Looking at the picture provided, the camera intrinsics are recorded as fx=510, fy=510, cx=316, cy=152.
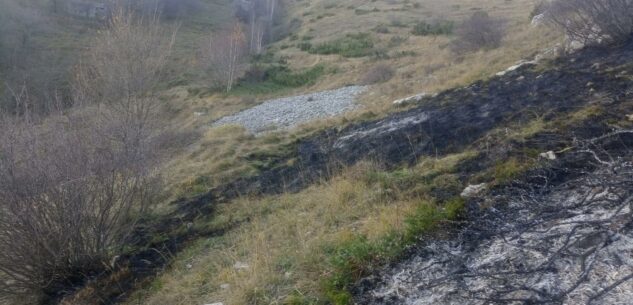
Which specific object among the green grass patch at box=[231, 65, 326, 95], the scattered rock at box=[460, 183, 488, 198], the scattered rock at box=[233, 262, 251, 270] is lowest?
the green grass patch at box=[231, 65, 326, 95]

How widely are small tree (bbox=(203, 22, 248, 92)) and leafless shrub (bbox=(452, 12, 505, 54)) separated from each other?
37.4ft

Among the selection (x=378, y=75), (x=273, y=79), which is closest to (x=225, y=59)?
(x=273, y=79)

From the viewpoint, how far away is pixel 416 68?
14875 mm

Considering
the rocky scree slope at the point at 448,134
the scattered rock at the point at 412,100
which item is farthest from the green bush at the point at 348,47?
the rocky scree slope at the point at 448,134

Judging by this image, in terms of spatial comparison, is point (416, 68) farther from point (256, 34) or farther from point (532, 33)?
point (256, 34)

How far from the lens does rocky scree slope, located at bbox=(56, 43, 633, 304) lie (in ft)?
16.3

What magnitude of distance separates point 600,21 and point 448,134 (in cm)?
325

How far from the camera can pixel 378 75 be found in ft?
52.5

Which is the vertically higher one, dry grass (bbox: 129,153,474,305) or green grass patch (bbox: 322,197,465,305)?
green grass patch (bbox: 322,197,465,305)

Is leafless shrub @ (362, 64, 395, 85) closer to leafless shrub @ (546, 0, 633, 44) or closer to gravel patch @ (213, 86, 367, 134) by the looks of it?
gravel patch @ (213, 86, 367, 134)

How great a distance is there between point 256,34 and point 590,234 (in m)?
Result: 30.8

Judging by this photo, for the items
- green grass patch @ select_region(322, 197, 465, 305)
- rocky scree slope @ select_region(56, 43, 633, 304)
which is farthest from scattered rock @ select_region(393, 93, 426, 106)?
green grass patch @ select_region(322, 197, 465, 305)

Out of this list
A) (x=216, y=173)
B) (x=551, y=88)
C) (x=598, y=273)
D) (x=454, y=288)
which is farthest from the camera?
(x=216, y=173)

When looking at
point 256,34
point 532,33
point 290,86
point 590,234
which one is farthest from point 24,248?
point 256,34
